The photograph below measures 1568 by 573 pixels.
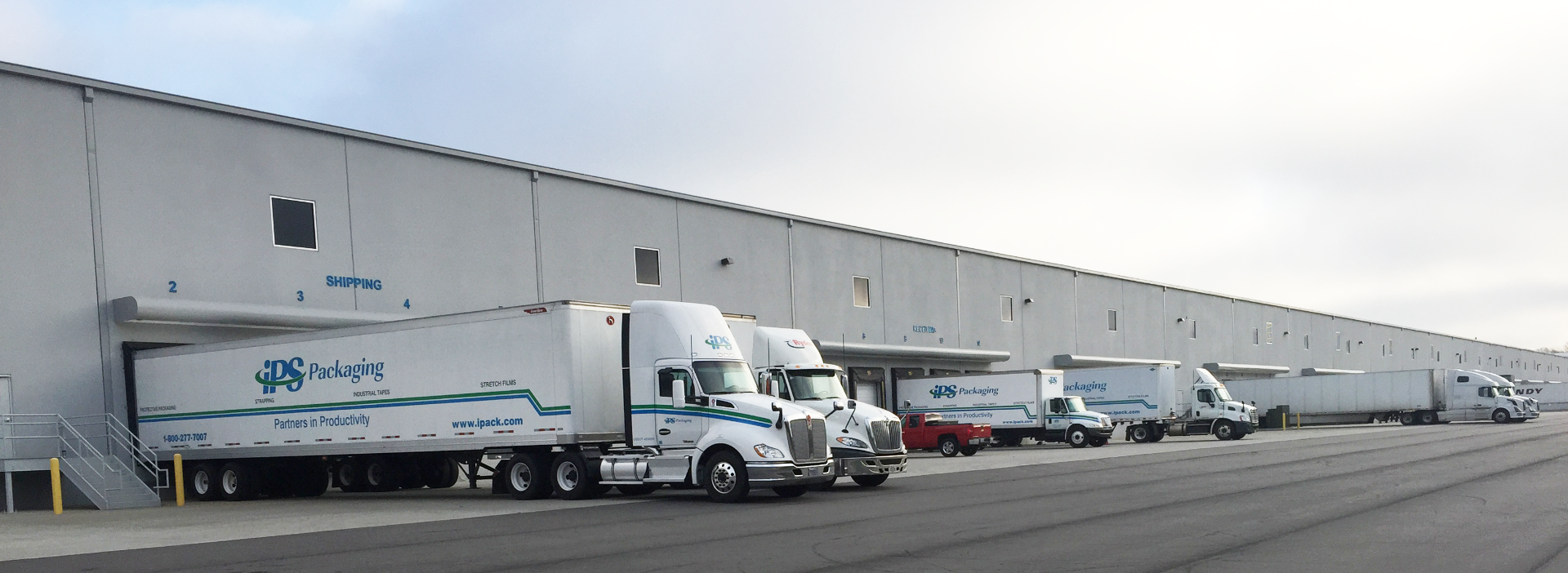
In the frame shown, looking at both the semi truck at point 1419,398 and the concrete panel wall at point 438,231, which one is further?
the semi truck at point 1419,398

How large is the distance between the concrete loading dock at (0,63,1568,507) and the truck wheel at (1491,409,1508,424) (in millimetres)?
31442

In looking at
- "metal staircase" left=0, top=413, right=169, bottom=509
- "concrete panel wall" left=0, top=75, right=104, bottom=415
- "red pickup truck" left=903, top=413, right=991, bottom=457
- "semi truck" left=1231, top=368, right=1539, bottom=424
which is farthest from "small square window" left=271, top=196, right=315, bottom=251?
"semi truck" left=1231, top=368, right=1539, bottom=424

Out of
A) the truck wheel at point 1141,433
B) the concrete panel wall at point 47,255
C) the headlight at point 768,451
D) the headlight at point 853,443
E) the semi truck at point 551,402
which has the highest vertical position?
the concrete panel wall at point 47,255

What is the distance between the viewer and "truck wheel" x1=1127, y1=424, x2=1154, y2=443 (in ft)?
152

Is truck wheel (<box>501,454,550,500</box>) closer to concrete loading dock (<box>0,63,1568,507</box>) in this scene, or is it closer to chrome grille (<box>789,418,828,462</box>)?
chrome grille (<box>789,418,828,462</box>)

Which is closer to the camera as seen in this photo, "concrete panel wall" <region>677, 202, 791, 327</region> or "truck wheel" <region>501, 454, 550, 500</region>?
"truck wheel" <region>501, 454, 550, 500</region>

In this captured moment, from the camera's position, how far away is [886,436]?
24203 millimetres

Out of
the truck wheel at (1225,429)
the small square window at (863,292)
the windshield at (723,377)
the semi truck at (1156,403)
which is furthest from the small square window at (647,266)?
the truck wheel at (1225,429)

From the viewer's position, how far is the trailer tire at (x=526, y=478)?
70.1 feet

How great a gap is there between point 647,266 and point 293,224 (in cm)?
1130

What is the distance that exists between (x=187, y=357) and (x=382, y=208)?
660 centimetres

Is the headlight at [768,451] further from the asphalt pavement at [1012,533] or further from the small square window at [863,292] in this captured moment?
the small square window at [863,292]

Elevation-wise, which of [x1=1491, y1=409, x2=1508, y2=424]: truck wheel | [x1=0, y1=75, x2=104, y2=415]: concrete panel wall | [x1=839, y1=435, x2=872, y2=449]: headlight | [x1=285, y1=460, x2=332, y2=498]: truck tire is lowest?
[x1=1491, y1=409, x2=1508, y2=424]: truck wheel

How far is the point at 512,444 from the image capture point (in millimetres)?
21141
